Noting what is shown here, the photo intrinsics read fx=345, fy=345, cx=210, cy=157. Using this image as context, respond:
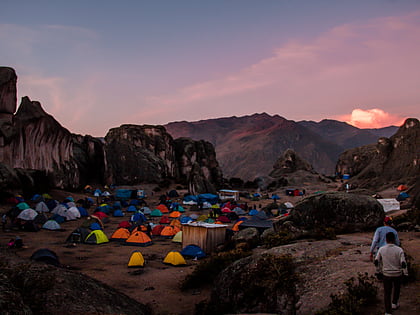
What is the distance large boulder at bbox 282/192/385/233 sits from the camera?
52.5ft

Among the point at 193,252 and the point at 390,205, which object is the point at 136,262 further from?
the point at 390,205

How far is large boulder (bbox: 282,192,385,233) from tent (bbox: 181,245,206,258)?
6387 millimetres

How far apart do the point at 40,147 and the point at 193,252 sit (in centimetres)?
3751

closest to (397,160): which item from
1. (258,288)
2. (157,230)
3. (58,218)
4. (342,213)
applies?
(157,230)

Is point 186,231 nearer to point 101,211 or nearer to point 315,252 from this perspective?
point 315,252

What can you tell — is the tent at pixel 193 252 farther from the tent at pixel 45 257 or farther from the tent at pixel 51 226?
the tent at pixel 51 226

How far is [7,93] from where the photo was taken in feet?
148

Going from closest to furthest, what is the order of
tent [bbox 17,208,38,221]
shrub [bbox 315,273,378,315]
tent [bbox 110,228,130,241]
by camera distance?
shrub [bbox 315,273,378,315], tent [bbox 110,228,130,241], tent [bbox 17,208,38,221]

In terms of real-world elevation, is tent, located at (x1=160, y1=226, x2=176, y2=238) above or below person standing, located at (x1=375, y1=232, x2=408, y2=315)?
below

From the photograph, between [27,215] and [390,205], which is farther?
[27,215]

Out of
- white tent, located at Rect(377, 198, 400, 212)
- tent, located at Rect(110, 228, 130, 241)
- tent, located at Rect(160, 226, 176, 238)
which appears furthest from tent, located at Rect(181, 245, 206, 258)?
white tent, located at Rect(377, 198, 400, 212)

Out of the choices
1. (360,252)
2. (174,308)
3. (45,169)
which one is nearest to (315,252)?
(360,252)

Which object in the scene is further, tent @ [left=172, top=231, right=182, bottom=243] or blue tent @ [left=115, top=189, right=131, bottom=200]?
blue tent @ [left=115, top=189, right=131, bottom=200]

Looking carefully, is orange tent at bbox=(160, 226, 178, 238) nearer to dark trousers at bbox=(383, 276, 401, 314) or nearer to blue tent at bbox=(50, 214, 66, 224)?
blue tent at bbox=(50, 214, 66, 224)
